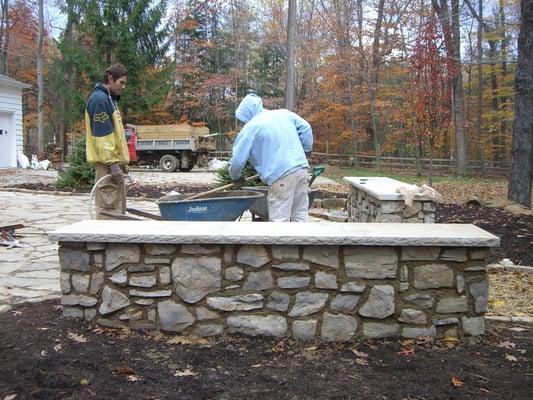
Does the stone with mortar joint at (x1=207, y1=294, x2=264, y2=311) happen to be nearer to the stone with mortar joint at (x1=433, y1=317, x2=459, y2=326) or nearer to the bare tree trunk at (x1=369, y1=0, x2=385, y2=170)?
the stone with mortar joint at (x1=433, y1=317, x2=459, y2=326)

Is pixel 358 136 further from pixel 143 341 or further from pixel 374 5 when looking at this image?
pixel 143 341

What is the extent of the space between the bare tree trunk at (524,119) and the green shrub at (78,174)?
8886 mm

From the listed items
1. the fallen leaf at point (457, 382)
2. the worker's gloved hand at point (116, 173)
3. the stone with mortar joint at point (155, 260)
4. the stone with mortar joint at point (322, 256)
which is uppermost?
the worker's gloved hand at point (116, 173)

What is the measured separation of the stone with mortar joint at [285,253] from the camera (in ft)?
10.6

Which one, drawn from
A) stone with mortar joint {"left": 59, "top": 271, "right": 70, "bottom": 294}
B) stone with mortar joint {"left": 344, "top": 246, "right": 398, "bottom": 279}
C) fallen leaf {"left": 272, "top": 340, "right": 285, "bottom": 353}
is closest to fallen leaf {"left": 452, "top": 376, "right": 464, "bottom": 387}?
stone with mortar joint {"left": 344, "top": 246, "right": 398, "bottom": 279}

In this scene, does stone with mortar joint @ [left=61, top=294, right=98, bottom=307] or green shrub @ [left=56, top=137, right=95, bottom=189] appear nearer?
stone with mortar joint @ [left=61, top=294, right=98, bottom=307]

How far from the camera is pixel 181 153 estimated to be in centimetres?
2048

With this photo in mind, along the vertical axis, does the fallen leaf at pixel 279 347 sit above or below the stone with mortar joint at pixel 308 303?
below

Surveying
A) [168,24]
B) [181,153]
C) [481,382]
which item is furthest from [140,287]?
[168,24]

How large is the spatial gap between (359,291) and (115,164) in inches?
99.5

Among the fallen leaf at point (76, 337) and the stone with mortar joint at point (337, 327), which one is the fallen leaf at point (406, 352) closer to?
the stone with mortar joint at point (337, 327)

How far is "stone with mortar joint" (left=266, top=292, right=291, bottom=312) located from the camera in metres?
3.26

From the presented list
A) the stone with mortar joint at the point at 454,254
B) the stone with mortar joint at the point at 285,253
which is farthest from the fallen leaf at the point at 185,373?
the stone with mortar joint at the point at 454,254

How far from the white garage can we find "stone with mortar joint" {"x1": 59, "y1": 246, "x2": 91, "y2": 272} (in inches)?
719
